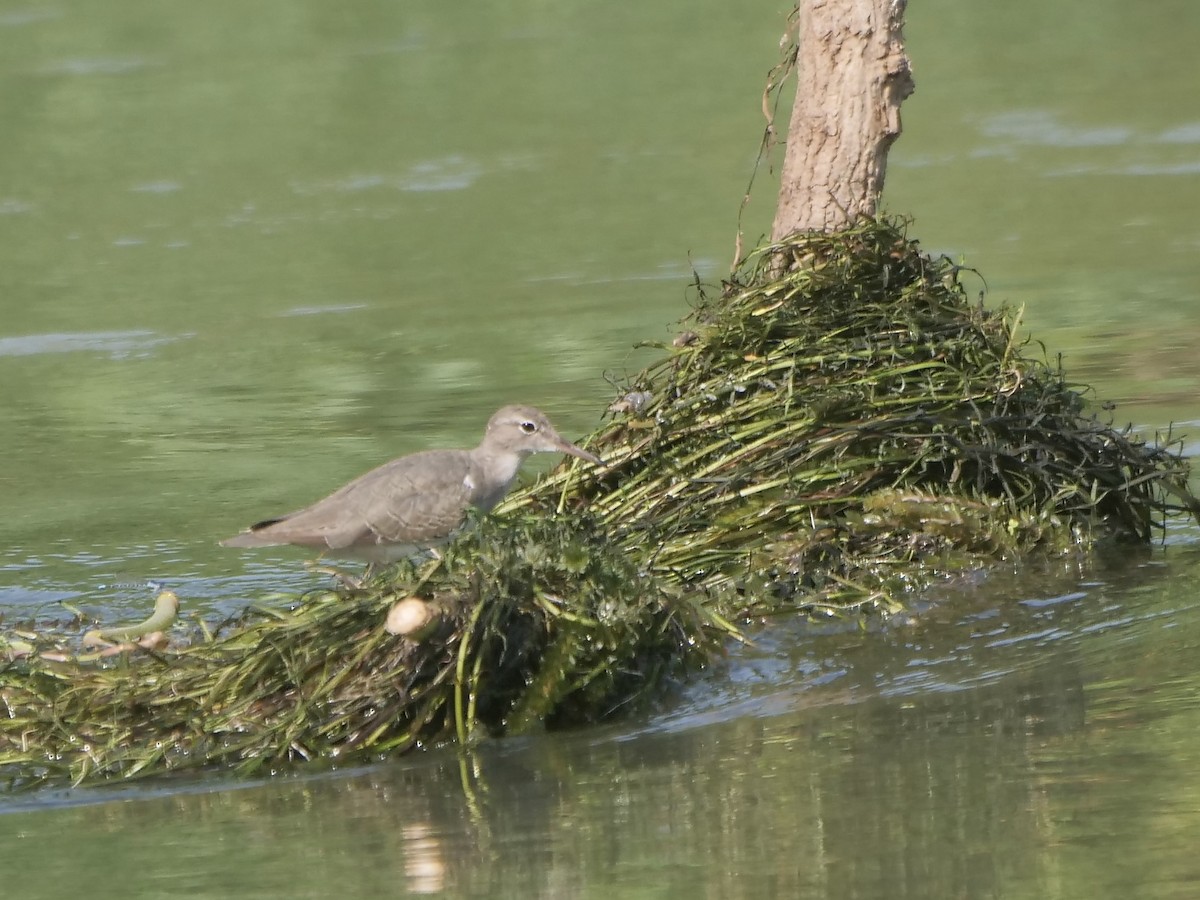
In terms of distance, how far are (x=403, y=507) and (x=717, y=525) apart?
4.49 ft

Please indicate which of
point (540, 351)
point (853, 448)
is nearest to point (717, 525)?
point (853, 448)

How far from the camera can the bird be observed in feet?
28.8

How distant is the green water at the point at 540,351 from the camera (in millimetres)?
6094

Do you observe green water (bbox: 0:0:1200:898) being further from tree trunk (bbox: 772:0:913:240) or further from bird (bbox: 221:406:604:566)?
tree trunk (bbox: 772:0:913:240)

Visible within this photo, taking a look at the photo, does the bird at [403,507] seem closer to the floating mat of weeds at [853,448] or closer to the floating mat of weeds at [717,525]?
the floating mat of weeds at [717,525]

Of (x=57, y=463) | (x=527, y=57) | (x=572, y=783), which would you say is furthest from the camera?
(x=527, y=57)

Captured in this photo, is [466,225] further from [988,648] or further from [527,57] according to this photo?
[988,648]

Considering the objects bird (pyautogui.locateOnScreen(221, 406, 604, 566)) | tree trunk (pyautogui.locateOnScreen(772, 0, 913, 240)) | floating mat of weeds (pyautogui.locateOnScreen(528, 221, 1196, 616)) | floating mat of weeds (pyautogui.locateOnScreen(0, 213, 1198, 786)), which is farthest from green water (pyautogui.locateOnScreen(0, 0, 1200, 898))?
tree trunk (pyautogui.locateOnScreen(772, 0, 913, 240))

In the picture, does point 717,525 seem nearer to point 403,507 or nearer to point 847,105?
point 403,507

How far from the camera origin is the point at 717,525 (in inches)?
359

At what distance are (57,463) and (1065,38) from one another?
14579 mm

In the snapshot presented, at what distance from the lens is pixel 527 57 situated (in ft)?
75.7

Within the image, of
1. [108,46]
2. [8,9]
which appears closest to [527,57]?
[108,46]

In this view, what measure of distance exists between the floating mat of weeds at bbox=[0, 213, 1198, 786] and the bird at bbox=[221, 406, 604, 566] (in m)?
0.30
